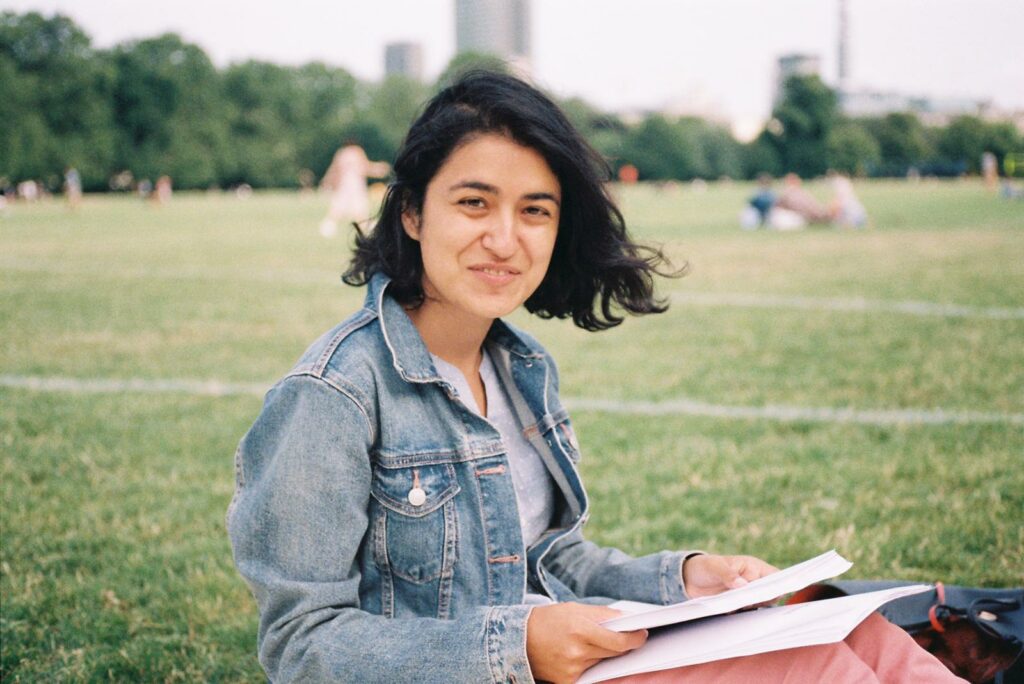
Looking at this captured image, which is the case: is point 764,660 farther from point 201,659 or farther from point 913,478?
point 913,478

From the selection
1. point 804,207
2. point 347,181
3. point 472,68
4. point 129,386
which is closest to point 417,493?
point 472,68

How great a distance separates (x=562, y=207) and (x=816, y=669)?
1135mm

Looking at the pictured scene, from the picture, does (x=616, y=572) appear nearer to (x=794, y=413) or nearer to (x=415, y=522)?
(x=415, y=522)

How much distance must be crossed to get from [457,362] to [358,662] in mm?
725

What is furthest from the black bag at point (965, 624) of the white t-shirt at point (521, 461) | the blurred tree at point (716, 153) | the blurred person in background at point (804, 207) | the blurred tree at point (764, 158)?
the blurred tree at point (716, 153)

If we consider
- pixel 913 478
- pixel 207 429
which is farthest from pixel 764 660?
pixel 207 429

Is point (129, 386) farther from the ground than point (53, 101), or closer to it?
closer to it

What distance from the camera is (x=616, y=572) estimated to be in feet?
7.71

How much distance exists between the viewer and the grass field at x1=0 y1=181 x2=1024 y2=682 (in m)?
3.24

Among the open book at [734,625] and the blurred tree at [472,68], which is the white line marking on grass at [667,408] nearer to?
the blurred tree at [472,68]

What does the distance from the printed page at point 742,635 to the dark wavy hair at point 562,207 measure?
34.5 inches

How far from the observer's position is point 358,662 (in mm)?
1633

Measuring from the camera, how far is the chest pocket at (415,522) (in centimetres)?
180

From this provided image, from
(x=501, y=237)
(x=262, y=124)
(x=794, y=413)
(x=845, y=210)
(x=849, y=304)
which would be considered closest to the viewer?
(x=501, y=237)
